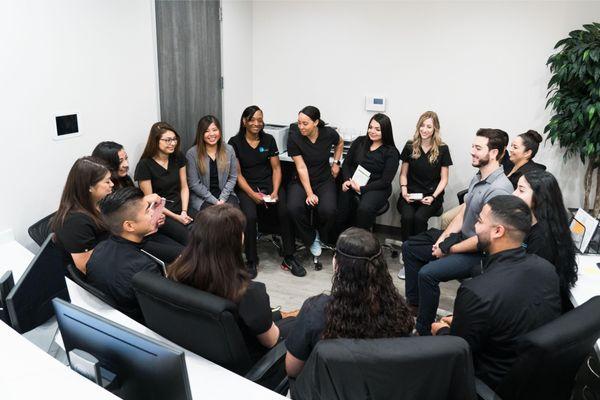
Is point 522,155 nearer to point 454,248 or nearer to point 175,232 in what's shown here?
point 454,248

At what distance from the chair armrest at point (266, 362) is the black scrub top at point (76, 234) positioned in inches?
43.0

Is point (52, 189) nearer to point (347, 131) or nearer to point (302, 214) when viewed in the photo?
point (302, 214)

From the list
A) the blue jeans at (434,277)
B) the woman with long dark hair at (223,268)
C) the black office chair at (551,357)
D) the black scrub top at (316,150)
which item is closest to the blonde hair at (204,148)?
the black scrub top at (316,150)

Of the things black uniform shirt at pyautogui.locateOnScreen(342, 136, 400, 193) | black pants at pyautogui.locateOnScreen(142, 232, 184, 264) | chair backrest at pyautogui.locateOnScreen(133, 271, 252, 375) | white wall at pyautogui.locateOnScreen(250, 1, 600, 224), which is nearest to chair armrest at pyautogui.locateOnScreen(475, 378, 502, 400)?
chair backrest at pyautogui.locateOnScreen(133, 271, 252, 375)

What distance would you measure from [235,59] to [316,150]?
53.1 inches

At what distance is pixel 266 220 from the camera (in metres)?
4.14

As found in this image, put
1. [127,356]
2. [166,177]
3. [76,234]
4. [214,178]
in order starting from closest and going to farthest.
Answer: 1. [127,356]
2. [76,234]
3. [166,177]
4. [214,178]

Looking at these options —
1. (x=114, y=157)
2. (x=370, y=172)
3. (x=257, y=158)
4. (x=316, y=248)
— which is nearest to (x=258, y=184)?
(x=257, y=158)

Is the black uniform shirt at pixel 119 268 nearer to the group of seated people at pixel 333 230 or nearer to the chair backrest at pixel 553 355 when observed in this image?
the group of seated people at pixel 333 230

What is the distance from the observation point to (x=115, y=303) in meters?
2.00

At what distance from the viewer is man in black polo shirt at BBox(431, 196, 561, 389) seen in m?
1.81

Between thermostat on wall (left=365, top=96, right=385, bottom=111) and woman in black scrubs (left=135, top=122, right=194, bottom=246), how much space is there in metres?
1.92

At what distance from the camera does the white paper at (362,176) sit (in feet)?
13.3

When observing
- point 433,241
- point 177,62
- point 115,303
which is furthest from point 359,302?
point 177,62
